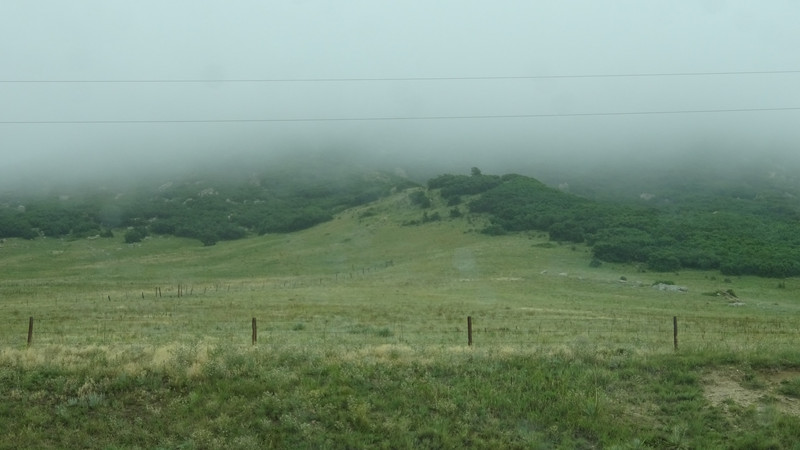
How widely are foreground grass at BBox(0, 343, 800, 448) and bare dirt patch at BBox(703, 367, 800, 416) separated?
0.08 m

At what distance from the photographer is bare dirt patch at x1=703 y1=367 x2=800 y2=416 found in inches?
561

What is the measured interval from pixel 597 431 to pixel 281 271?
8052 cm

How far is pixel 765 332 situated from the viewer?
30.4 m

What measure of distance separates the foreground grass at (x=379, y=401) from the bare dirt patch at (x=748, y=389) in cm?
8

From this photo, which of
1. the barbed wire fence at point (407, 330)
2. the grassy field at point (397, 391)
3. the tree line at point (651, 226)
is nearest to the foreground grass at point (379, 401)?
the grassy field at point (397, 391)

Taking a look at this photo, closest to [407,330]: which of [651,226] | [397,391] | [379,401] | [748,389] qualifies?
[397,391]

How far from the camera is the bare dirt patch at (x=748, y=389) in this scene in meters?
14.2

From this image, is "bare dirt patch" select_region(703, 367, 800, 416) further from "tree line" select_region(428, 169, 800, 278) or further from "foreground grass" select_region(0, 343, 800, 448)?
"tree line" select_region(428, 169, 800, 278)

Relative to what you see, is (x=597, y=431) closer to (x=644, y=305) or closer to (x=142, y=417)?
(x=142, y=417)

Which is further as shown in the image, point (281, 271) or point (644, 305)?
point (281, 271)

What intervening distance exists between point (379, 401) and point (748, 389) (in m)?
8.33

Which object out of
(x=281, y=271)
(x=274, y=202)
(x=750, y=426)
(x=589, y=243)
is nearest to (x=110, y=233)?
(x=274, y=202)

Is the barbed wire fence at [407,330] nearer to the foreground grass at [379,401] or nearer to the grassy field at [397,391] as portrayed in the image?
the grassy field at [397,391]

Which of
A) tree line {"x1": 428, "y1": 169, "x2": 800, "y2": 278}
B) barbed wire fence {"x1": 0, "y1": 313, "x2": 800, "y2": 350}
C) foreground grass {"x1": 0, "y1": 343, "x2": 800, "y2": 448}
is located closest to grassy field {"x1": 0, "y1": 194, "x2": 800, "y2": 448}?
foreground grass {"x1": 0, "y1": 343, "x2": 800, "y2": 448}
